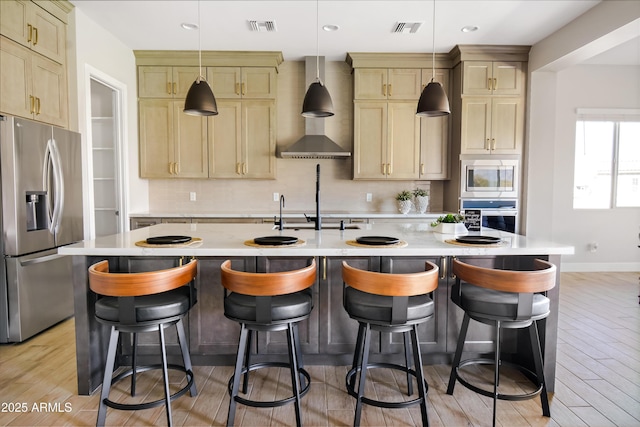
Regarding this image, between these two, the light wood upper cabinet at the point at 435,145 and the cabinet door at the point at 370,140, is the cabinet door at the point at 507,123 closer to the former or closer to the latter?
the light wood upper cabinet at the point at 435,145

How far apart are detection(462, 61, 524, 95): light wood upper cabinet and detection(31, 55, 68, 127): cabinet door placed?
4176 millimetres

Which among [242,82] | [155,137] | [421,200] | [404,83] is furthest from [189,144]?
[421,200]

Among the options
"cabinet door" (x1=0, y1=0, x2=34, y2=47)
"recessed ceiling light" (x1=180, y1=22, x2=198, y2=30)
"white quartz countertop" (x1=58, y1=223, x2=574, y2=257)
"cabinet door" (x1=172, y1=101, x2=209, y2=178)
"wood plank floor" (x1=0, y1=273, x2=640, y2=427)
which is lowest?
"wood plank floor" (x1=0, y1=273, x2=640, y2=427)

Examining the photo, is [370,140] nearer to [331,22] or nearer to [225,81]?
[331,22]

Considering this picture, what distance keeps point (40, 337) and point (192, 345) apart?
1584 mm

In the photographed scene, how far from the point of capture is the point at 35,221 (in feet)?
9.75

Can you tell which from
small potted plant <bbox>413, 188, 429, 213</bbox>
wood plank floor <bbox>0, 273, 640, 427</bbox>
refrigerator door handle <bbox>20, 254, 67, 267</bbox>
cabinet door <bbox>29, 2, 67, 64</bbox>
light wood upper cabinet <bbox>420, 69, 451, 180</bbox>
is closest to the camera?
wood plank floor <bbox>0, 273, 640, 427</bbox>

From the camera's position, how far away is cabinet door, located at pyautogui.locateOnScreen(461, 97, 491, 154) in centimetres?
443

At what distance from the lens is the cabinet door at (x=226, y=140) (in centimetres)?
463

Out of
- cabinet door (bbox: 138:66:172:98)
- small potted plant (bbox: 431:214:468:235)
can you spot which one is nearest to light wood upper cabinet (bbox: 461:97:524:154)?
small potted plant (bbox: 431:214:468:235)

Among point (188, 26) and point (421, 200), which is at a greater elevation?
point (188, 26)

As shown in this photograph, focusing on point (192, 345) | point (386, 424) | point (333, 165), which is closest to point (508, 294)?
point (386, 424)

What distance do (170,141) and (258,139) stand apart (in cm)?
110

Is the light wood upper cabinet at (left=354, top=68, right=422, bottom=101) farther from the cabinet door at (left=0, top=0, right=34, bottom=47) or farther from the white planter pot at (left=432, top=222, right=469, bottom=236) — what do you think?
the cabinet door at (left=0, top=0, right=34, bottom=47)
